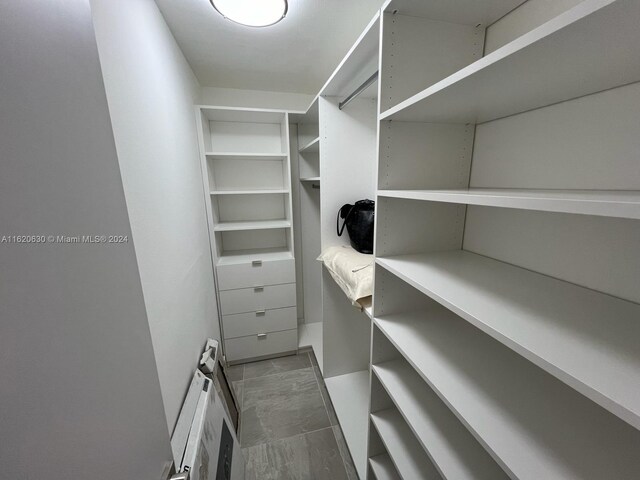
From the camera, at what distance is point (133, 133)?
0.86 meters

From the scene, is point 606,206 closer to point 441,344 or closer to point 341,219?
point 441,344

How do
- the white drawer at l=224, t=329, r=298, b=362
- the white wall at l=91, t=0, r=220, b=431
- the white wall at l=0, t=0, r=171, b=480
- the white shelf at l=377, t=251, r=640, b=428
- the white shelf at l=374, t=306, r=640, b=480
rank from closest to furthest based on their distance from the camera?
1. the white wall at l=0, t=0, r=171, b=480
2. the white shelf at l=377, t=251, r=640, b=428
3. the white shelf at l=374, t=306, r=640, b=480
4. the white wall at l=91, t=0, r=220, b=431
5. the white drawer at l=224, t=329, r=298, b=362

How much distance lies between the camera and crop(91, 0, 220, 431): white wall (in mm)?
792

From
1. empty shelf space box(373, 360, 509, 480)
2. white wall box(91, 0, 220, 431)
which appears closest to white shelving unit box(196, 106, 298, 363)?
white wall box(91, 0, 220, 431)

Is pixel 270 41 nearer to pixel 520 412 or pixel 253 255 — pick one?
pixel 253 255

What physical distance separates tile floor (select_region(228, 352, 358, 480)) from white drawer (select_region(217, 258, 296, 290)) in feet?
2.60

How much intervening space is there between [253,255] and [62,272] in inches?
76.2

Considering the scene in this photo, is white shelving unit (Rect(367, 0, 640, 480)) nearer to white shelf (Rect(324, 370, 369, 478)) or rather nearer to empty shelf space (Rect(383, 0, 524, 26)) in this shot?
empty shelf space (Rect(383, 0, 524, 26))

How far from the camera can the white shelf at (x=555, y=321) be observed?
0.37 meters

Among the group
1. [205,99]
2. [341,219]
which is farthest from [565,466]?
[205,99]

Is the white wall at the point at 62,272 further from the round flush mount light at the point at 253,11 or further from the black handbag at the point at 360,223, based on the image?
the black handbag at the point at 360,223

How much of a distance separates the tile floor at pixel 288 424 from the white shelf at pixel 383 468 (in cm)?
31

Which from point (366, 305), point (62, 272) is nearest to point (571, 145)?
point (366, 305)

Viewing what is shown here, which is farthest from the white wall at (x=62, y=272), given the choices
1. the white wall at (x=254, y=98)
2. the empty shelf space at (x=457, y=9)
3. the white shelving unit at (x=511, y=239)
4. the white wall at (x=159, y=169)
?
the white wall at (x=254, y=98)
